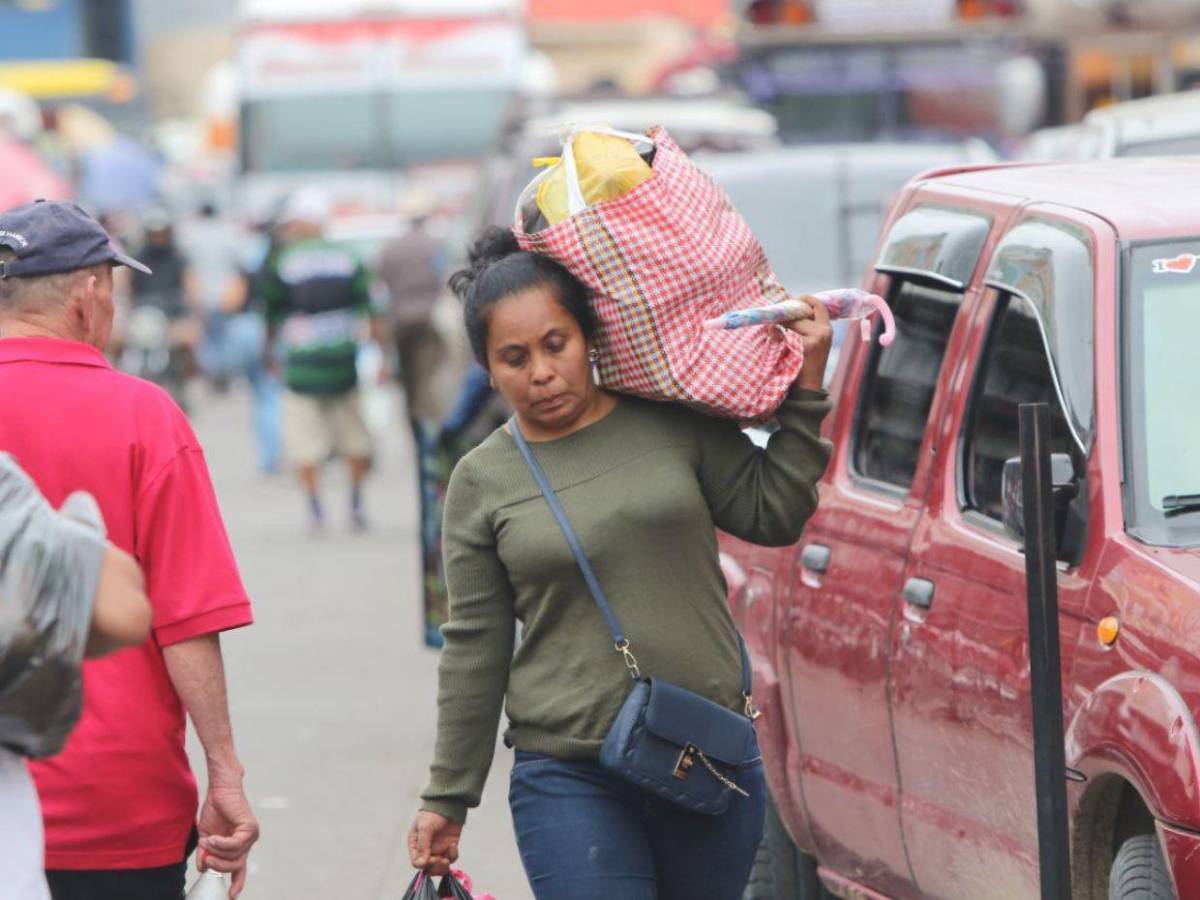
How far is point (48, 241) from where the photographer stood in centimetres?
452

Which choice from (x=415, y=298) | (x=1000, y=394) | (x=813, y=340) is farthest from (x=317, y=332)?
(x=813, y=340)

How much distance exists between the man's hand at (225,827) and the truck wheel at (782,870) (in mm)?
1944

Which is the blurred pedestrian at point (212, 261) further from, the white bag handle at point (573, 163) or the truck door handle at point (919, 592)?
the white bag handle at point (573, 163)

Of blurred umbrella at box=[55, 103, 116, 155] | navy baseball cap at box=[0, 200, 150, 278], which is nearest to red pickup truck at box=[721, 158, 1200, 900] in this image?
navy baseball cap at box=[0, 200, 150, 278]

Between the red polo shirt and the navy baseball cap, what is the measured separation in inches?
5.0

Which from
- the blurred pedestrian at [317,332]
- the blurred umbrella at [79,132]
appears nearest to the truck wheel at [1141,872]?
the blurred pedestrian at [317,332]

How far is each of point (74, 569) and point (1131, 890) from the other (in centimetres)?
206

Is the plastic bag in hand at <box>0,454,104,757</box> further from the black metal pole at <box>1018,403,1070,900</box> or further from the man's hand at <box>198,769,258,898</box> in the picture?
the black metal pole at <box>1018,403,1070,900</box>

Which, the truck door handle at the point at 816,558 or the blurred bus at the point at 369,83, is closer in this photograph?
the truck door handle at the point at 816,558

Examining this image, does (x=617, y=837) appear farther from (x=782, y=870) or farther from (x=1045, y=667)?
(x=782, y=870)

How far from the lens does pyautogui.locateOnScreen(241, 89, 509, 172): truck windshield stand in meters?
26.0

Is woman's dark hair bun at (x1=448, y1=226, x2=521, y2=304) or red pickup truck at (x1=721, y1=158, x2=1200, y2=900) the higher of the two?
woman's dark hair bun at (x1=448, y1=226, x2=521, y2=304)

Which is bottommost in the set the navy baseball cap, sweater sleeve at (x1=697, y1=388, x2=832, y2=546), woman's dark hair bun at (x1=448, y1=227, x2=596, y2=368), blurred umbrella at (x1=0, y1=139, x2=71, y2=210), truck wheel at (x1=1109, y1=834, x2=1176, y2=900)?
blurred umbrella at (x1=0, y1=139, x2=71, y2=210)

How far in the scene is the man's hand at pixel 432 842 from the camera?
450 centimetres
